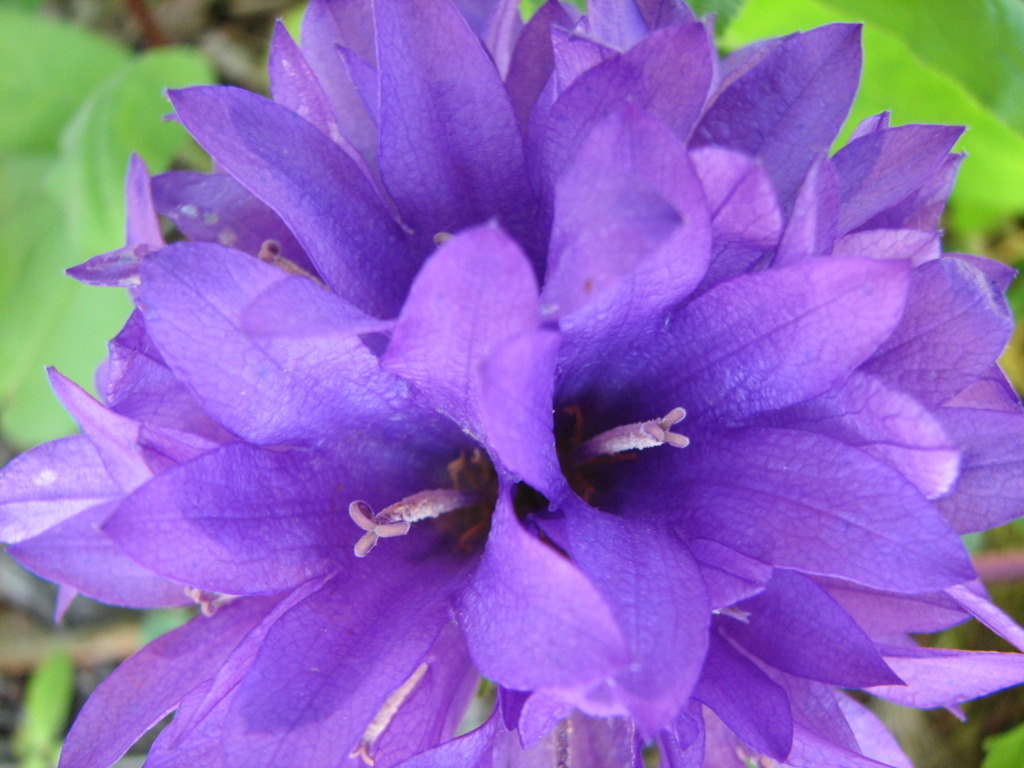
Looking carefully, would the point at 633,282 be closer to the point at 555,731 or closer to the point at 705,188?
the point at 705,188

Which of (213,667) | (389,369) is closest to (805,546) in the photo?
(389,369)

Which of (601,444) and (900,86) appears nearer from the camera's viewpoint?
(601,444)

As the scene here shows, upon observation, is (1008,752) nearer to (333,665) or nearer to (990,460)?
(990,460)

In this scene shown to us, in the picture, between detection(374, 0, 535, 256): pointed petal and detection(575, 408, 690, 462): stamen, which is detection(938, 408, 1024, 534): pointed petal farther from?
detection(374, 0, 535, 256): pointed petal

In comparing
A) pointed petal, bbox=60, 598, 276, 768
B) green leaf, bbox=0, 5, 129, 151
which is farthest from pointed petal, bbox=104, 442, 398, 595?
green leaf, bbox=0, 5, 129, 151

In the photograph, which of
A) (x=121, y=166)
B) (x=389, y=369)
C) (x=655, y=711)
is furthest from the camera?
(x=121, y=166)

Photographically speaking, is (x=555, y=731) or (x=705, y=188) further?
(x=555, y=731)

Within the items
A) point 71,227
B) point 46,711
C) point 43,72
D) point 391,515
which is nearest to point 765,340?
point 391,515
